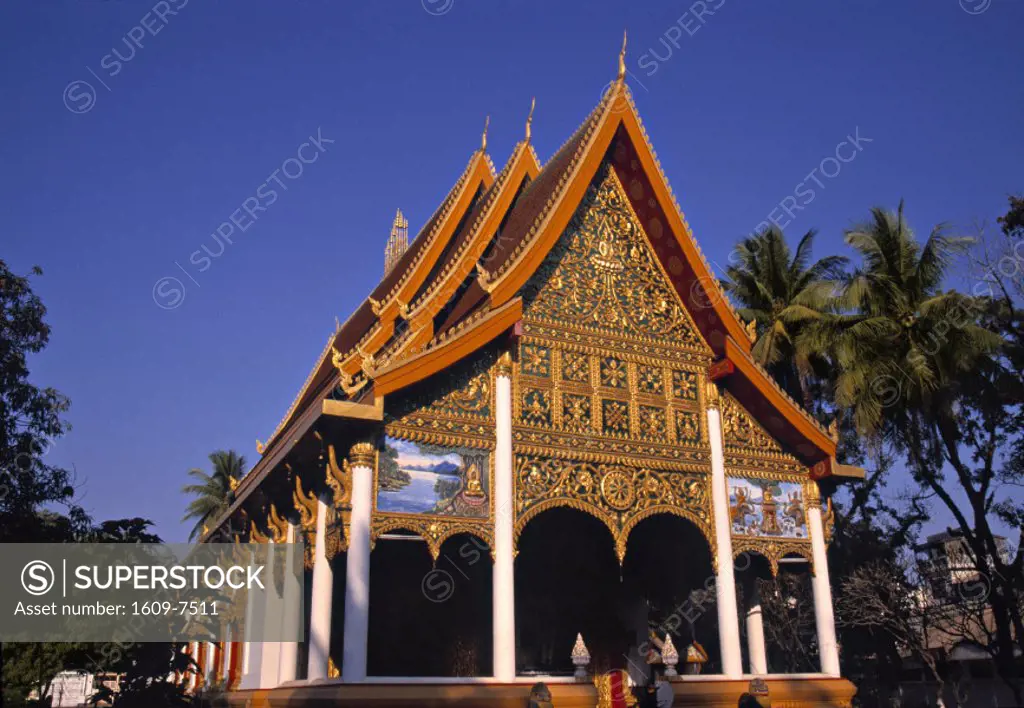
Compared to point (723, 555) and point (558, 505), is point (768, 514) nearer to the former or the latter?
point (723, 555)

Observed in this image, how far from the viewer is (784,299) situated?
87.9 feet

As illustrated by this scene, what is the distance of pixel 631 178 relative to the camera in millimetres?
16250

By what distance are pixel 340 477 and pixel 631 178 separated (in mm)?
7543

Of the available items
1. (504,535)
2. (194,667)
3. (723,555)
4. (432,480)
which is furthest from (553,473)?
(194,667)

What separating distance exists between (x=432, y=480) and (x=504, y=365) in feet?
7.14

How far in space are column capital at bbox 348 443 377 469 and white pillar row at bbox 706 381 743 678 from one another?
5939mm

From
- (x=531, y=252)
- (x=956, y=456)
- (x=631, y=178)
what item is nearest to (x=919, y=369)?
(x=956, y=456)

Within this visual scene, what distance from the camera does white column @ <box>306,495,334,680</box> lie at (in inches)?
489

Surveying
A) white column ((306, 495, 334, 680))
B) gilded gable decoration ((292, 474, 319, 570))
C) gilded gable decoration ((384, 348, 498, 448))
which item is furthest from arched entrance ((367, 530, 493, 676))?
gilded gable decoration ((384, 348, 498, 448))

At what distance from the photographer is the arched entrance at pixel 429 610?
54.3 feet

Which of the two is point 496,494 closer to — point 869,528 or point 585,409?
point 585,409

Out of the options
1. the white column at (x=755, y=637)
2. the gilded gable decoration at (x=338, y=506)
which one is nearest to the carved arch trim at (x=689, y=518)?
the white column at (x=755, y=637)

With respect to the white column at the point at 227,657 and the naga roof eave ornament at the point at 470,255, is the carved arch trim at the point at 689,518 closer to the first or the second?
the naga roof eave ornament at the point at 470,255

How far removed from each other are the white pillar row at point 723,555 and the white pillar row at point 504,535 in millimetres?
3611
